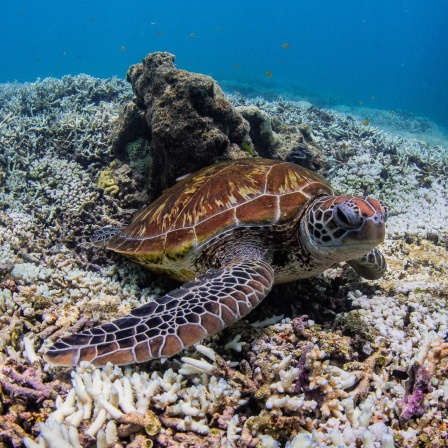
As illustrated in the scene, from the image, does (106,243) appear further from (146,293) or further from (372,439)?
(372,439)

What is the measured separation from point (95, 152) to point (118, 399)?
4.20 m

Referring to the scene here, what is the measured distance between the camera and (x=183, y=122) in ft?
11.8

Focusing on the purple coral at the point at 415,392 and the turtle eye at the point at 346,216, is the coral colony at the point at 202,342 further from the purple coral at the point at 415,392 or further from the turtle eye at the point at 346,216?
the turtle eye at the point at 346,216

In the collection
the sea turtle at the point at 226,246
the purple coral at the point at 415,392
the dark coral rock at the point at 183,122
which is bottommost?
the purple coral at the point at 415,392

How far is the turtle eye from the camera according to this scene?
225 cm

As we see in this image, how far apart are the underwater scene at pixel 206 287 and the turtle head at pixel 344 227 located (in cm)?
1

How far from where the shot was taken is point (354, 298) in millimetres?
2764

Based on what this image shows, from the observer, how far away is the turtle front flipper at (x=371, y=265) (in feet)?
9.49

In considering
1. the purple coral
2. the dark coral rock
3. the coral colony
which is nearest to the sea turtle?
the coral colony

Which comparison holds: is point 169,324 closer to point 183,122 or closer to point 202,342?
point 202,342

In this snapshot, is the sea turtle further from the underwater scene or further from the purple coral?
the purple coral

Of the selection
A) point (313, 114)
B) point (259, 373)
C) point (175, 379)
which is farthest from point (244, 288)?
point (313, 114)

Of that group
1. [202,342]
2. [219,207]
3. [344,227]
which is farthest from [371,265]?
[202,342]

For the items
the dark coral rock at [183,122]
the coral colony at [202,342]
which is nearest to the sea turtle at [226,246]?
the coral colony at [202,342]
